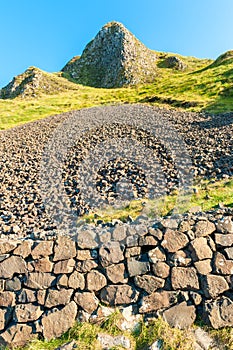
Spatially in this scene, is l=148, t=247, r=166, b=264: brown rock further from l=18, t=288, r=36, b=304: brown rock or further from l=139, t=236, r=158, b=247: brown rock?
l=18, t=288, r=36, b=304: brown rock

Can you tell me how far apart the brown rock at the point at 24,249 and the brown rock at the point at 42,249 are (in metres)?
0.12

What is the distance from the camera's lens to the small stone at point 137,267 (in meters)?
7.47

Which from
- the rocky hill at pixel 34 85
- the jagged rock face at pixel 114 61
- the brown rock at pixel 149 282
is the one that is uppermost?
the jagged rock face at pixel 114 61

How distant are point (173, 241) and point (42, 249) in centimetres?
312

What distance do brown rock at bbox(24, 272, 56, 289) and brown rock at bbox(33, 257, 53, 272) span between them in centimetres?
9

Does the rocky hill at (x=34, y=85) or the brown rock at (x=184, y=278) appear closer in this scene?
the brown rock at (x=184, y=278)

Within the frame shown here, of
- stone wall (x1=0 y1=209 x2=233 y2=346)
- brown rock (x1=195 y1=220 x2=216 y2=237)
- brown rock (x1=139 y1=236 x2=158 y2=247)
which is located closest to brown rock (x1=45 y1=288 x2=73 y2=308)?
stone wall (x1=0 y1=209 x2=233 y2=346)

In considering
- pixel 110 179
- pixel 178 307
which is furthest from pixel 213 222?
pixel 110 179

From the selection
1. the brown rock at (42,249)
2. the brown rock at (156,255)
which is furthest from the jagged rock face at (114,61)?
the brown rock at (42,249)

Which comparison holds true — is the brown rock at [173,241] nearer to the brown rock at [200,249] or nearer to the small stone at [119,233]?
the brown rock at [200,249]

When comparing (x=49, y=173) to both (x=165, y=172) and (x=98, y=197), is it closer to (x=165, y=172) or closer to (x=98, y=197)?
(x=98, y=197)

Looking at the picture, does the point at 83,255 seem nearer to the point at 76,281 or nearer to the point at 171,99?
the point at 76,281

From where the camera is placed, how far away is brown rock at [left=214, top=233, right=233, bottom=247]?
7801 millimetres

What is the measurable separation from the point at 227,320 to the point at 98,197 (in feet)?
25.3
